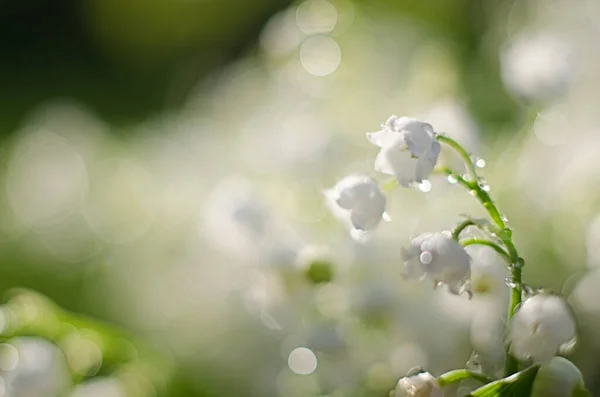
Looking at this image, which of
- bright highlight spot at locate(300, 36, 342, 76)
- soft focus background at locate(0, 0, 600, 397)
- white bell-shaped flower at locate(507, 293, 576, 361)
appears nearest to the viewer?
white bell-shaped flower at locate(507, 293, 576, 361)

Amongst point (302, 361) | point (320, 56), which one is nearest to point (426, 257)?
point (302, 361)

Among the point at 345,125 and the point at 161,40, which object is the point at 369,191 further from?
the point at 161,40

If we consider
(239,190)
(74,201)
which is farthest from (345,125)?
(74,201)

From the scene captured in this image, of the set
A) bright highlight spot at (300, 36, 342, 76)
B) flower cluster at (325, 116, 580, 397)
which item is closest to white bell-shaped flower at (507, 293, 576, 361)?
flower cluster at (325, 116, 580, 397)

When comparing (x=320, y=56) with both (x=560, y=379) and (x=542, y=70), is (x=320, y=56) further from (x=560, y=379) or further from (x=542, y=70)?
(x=560, y=379)

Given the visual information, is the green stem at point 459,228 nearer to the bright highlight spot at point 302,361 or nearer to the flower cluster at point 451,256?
the flower cluster at point 451,256

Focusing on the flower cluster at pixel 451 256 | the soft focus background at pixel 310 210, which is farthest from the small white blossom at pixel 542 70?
the flower cluster at pixel 451 256

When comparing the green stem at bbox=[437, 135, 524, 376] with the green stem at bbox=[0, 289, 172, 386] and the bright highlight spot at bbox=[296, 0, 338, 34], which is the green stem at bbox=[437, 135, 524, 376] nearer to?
the green stem at bbox=[0, 289, 172, 386]
